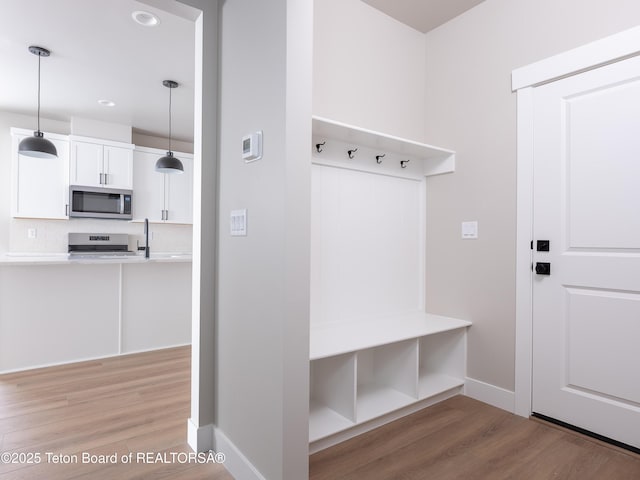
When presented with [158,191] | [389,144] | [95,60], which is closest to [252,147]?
[389,144]

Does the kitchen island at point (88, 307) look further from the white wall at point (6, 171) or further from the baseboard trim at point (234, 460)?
the baseboard trim at point (234, 460)

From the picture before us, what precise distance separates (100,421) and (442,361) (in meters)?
2.34

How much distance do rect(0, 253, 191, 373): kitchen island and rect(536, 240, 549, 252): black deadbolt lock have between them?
3144 mm

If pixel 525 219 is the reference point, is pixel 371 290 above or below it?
below

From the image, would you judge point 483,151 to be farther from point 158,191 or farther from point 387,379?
point 158,191

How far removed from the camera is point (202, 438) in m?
1.93

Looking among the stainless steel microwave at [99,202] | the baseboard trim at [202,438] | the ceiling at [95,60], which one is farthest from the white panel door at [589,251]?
the stainless steel microwave at [99,202]

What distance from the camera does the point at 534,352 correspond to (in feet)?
7.50

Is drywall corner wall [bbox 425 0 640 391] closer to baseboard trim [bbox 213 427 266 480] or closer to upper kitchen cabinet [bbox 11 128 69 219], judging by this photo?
baseboard trim [bbox 213 427 266 480]

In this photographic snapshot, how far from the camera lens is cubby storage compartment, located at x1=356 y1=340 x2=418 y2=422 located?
2.23m

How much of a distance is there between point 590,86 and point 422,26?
136cm

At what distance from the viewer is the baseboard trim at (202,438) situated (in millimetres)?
1920

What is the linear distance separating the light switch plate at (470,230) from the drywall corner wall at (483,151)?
1.4 inches

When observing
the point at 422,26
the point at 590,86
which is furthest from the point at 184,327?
the point at 590,86
